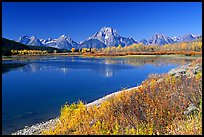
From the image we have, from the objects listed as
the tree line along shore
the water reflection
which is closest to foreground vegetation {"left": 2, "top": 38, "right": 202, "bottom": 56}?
the water reflection

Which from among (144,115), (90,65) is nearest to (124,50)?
(90,65)

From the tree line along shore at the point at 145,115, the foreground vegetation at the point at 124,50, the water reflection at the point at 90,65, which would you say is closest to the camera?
the tree line along shore at the point at 145,115

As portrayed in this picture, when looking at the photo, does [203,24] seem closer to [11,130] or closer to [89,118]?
[89,118]

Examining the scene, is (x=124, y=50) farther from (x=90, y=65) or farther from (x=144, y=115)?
(x=144, y=115)

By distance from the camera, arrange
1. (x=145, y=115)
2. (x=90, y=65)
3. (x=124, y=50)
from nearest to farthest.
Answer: (x=145, y=115), (x=90, y=65), (x=124, y=50)

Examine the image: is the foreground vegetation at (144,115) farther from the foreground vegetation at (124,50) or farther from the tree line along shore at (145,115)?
the foreground vegetation at (124,50)

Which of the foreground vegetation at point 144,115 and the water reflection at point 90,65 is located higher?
the foreground vegetation at point 144,115

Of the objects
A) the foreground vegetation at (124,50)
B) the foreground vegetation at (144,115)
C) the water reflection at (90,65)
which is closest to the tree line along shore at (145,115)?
the foreground vegetation at (144,115)

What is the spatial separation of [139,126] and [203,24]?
9.93 feet

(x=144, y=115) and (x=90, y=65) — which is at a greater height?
(x=144, y=115)

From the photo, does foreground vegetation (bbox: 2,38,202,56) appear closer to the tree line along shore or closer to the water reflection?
the water reflection

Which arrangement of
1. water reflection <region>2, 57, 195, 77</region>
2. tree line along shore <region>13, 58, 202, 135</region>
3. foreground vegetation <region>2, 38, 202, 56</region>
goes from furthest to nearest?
foreground vegetation <region>2, 38, 202, 56</region> → water reflection <region>2, 57, 195, 77</region> → tree line along shore <region>13, 58, 202, 135</region>

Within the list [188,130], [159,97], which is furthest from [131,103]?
[188,130]

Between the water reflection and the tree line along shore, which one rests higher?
the tree line along shore
